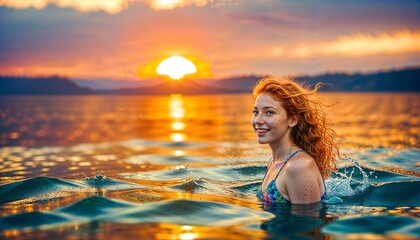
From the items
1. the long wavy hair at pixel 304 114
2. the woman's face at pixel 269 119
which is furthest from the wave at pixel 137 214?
the long wavy hair at pixel 304 114

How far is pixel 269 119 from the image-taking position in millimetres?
7586

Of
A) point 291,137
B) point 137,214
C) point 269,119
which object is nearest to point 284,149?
point 291,137

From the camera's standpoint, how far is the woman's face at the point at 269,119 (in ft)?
24.9

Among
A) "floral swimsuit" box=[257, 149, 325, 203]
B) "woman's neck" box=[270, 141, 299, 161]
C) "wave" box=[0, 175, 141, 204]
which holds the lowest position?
"floral swimsuit" box=[257, 149, 325, 203]

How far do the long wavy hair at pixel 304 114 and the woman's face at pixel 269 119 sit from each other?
3.4 inches

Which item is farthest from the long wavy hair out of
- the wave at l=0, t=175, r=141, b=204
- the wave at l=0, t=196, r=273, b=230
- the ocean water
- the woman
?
the wave at l=0, t=175, r=141, b=204

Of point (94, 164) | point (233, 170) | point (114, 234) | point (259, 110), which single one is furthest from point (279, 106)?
point (94, 164)

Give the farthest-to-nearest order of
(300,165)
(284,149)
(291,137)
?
(291,137) → (284,149) → (300,165)

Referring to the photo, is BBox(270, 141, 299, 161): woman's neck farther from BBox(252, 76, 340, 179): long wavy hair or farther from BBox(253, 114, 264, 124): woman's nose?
BBox(253, 114, 264, 124): woman's nose

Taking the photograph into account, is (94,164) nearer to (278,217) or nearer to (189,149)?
(189,149)

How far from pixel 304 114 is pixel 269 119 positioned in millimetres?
589

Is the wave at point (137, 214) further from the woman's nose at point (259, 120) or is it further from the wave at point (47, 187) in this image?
the wave at point (47, 187)

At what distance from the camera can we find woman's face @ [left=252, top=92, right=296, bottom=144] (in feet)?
24.9

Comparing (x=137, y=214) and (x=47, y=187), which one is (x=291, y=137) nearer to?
(x=137, y=214)
